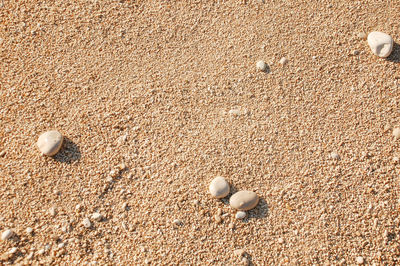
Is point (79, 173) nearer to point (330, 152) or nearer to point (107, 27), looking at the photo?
point (107, 27)

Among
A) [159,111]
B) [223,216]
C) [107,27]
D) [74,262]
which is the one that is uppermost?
[107,27]

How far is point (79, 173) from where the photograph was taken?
1.95 m

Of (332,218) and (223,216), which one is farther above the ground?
(223,216)

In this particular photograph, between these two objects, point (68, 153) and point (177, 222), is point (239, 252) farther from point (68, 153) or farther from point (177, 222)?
point (68, 153)

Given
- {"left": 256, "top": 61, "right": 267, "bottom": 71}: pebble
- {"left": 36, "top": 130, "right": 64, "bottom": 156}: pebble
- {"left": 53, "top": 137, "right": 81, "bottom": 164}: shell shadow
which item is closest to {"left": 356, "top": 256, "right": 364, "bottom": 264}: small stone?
{"left": 256, "top": 61, "right": 267, "bottom": 71}: pebble

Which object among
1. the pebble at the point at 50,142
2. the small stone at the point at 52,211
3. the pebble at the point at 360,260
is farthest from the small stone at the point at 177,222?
the pebble at the point at 360,260

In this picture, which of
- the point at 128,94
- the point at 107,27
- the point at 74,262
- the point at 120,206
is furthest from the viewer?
the point at 107,27

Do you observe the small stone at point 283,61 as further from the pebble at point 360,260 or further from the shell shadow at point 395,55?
the pebble at point 360,260

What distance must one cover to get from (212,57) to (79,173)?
1.01 m

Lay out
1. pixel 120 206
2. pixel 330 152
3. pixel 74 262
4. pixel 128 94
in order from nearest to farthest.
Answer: pixel 74 262, pixel 120 206, pixel 330 152, pixel 128 94

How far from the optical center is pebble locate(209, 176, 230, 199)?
188cm

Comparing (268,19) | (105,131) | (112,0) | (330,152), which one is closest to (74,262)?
(105,131)

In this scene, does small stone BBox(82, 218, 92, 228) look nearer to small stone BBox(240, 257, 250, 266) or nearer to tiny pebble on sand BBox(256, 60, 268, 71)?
small stone BBox(240, 257, 250, 266)

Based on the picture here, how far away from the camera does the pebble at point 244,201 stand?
1850 mm
